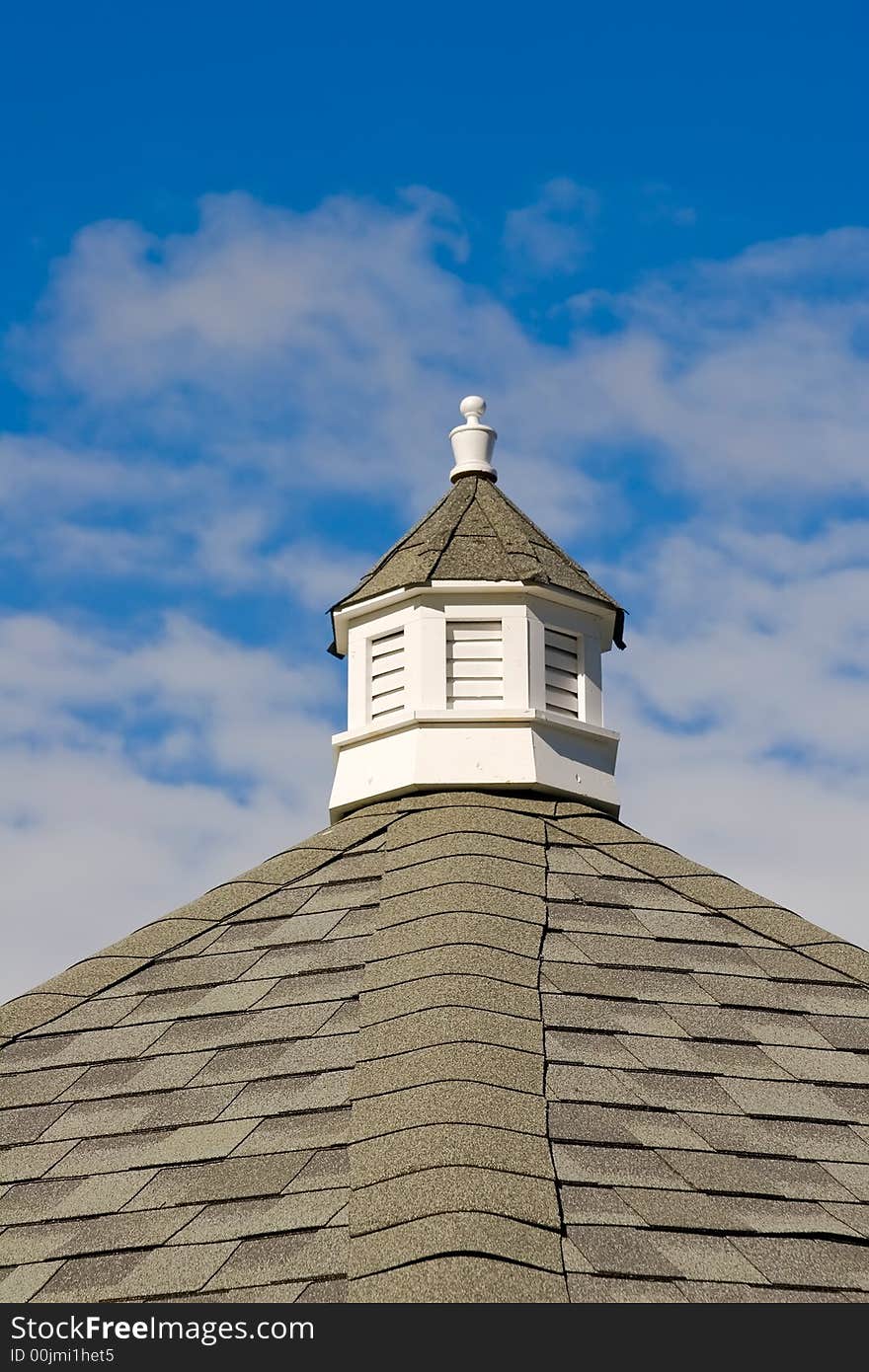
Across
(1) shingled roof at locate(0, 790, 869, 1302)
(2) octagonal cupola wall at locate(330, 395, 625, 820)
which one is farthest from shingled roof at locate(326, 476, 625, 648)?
(1) shingled roof at locate(0, 790, 869, 1302)

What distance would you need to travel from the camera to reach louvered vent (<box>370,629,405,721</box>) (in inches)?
597

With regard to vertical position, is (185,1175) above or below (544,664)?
below

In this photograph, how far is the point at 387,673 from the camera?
1531cm

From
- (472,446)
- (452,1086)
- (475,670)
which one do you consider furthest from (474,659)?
(452,1086)

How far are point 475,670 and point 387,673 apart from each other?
2.17 feet

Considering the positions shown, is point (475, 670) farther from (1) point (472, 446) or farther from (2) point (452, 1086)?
(2) point (452, 1086)

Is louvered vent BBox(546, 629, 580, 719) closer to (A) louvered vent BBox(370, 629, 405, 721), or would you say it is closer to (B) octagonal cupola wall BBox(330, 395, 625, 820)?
(B) octagonal cupola wall BBox(330, 395, 625, 820)

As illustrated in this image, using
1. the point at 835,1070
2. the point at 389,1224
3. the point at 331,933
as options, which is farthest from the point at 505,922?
the point at 389,1224

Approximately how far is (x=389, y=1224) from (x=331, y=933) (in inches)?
132

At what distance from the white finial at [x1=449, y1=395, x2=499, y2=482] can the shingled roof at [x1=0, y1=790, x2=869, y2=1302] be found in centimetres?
305

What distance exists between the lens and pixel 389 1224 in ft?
32.1

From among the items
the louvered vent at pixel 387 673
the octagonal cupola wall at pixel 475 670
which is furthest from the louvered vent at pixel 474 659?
the louvered vent at pixel 387 673
